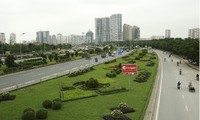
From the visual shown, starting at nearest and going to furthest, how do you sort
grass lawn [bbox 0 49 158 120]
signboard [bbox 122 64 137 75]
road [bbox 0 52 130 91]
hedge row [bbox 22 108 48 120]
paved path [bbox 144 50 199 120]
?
hedge row [bbox 22 108 48 120] → grass lawn [bbox 0 49 158 120] → paved path [bbox 144 50 199 120] → signboard [bbox 122 64 137 75] → road [bbox 0 52 130 91]

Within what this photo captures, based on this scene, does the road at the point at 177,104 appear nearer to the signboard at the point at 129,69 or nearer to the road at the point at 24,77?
the signboard at the point at 129,69

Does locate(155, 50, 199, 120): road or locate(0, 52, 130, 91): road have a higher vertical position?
locate(0, 52, 130, 91): road

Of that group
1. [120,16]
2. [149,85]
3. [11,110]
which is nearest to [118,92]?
[149,85]

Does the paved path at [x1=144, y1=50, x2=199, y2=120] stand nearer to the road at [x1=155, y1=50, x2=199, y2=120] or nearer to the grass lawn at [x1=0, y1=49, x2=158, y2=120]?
the road at [x1=155, y1=50, x2=199, y2=120]

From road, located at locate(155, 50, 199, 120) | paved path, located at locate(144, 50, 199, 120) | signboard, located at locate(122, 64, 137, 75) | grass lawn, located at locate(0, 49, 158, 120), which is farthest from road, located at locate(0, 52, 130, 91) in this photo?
road, located at locate(155, 50, 199, 120)

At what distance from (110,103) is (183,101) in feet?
25.2

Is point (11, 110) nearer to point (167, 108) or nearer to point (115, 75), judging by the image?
point (167, 108)

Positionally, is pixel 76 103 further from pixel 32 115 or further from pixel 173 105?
pixel 173 105

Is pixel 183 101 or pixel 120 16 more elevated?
pixel 120 16

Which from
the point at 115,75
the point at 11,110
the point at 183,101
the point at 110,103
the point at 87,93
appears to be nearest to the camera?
the point at 11,110

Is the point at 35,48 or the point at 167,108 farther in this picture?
the point at 35,48

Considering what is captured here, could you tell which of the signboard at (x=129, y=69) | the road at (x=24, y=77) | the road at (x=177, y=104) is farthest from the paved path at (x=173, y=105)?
the road at (x=24, y=77)

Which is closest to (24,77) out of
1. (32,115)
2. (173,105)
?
(32,115)

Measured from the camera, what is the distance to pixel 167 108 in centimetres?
2181
